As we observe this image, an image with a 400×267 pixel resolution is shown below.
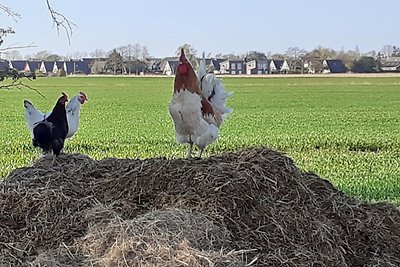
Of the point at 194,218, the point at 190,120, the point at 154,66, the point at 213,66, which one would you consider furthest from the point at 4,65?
the point at 154,66

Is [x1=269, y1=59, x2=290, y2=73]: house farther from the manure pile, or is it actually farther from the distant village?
the manure pile

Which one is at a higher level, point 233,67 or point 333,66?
point 333,66

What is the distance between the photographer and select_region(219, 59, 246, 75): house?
105m

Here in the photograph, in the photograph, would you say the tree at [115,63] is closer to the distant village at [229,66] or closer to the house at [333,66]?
the distant village at [229,66]

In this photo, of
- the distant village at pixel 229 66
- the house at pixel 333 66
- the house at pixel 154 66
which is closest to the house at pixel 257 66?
the distant village at pixel 229 66

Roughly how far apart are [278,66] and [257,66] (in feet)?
12.3

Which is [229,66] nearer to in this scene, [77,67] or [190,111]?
[77,67]

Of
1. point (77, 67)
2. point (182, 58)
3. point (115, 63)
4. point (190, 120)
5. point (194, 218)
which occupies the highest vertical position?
point (182, 58)

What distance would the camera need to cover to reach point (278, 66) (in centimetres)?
11012

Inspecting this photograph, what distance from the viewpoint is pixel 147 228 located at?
13.5 feet

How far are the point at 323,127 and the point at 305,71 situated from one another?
78968mm

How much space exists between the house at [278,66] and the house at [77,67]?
3232 centimetres

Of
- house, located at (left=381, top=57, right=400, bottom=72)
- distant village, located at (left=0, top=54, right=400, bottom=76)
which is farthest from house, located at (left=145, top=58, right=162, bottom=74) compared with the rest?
house, located at (left=381, top=57, right=400, bottom=72)

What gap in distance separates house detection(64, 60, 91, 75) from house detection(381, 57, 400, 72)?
158 feet
